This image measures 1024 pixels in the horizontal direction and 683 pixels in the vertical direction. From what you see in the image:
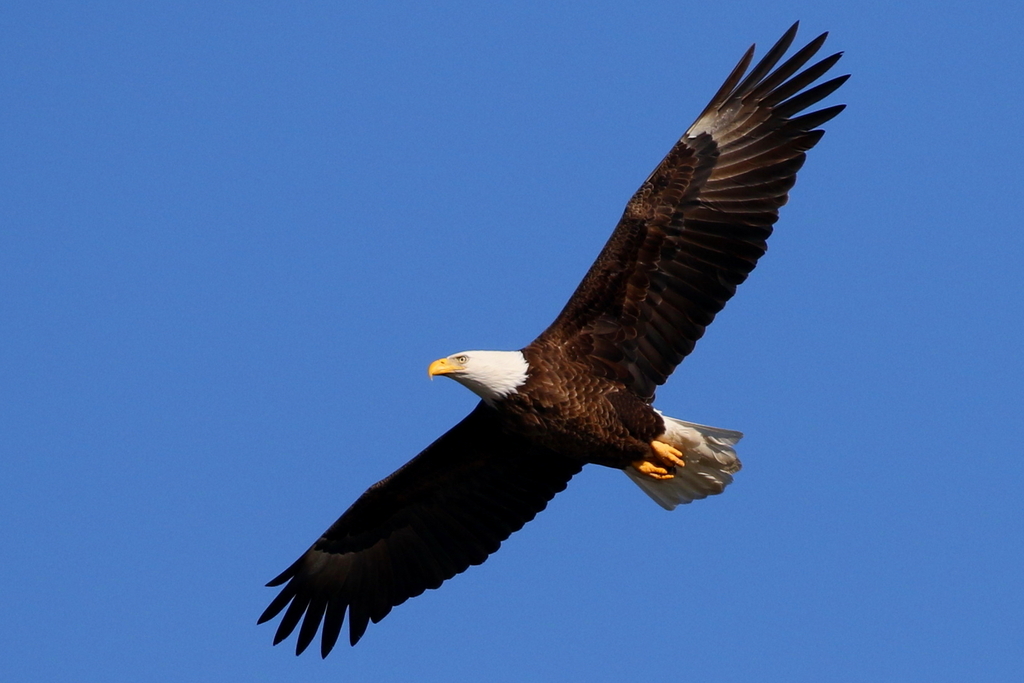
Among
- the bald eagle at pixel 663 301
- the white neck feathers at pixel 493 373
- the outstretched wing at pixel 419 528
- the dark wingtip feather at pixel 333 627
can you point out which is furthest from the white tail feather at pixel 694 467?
the dark wingtip feather at pixel 333 627

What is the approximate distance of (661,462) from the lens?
11.3 meters

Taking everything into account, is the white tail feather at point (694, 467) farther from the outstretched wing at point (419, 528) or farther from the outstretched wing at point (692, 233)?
the outstretched wing at point (419, 528)

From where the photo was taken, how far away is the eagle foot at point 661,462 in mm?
11203

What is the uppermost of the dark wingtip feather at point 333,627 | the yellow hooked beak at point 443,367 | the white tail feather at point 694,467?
the yellow hooked beak at point 443,367

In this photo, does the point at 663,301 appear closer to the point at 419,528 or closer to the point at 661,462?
the point at 661,462

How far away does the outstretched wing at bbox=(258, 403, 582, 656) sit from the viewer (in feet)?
38.7

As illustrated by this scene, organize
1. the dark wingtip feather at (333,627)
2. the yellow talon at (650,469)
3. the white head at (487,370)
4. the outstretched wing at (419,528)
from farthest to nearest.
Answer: the dark wingtip feather at (333,627) → the outstretched wing at (419,528) → the yellow talon at (650,469) → the white head at (487,370)

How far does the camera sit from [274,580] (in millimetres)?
12328

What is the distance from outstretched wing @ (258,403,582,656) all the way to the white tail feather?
65 centimetres

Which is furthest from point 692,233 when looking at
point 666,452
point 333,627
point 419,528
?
point 333,627

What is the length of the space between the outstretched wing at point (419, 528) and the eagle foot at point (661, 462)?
2.18 feet

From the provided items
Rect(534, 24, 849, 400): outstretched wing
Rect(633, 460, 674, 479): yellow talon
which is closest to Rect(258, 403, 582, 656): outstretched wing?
Rect(633, 460, 674, 479): yellow talon

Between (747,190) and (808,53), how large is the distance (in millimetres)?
1090

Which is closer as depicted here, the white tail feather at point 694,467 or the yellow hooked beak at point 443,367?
the yellow hooked beak at point 443,367
